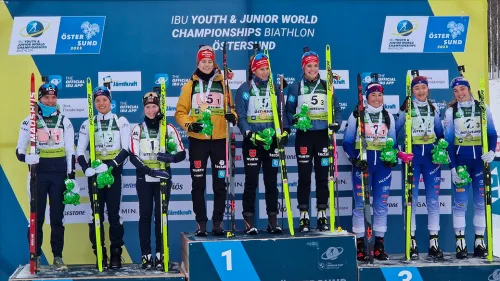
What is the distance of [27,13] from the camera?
7.91 m

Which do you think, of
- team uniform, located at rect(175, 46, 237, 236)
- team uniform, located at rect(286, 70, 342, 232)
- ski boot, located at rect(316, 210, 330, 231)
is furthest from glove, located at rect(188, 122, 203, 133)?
ski boot, located at rect(316, 210, 330, 231)

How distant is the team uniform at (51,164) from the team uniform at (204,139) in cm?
125

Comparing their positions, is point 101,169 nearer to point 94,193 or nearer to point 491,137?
point 94,193

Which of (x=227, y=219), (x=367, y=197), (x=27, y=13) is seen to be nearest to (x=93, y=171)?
(x=227, y=219)

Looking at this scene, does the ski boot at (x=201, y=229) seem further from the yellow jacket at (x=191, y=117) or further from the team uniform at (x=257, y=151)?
the yellow jacket at (x=191, y=117)

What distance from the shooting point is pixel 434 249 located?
24.7 ft

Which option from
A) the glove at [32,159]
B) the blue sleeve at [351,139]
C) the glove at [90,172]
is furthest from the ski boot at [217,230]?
the glove at [32,159]

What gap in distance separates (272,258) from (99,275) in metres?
1.73

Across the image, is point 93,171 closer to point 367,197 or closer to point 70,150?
point 70,150

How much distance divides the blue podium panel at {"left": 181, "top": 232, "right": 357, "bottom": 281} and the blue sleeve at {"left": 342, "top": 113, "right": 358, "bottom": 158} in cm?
103

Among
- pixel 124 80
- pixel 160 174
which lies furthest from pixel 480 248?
pixel 124 80

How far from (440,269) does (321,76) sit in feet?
8.81

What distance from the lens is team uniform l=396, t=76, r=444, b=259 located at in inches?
297

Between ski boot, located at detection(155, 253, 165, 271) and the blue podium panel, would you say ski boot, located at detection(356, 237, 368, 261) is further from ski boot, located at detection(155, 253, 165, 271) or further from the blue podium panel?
ski boot, located at detection(155, 253, 165, 271)
